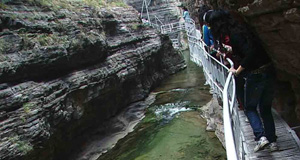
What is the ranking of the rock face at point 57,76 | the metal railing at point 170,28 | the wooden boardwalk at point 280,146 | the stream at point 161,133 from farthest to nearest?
the metal railing at point 170,28
the stream at point 161,133
the rock face at point 57,76
the wooden boardwalk at point 280,146

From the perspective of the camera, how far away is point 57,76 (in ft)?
33.9

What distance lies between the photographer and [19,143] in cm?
773

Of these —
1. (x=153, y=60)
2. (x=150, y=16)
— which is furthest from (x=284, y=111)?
(x=150, y=16)

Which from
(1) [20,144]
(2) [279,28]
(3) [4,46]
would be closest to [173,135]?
(1) [20,144]

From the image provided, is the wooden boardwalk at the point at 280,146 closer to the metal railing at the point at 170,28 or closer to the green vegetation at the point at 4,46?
the green vegetation at the point at 4,46

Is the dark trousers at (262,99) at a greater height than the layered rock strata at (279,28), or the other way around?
the layered rock strata at (279,28)

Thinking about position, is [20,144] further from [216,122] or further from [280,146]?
[280,146]

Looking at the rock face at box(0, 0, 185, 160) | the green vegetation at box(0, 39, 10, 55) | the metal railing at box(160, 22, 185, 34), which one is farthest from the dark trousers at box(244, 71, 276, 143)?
the metal railing at box(160, 22, 185, 34)

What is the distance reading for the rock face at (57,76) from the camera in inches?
321

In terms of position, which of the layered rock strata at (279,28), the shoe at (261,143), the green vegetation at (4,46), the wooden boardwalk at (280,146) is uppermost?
the green vegetation at (4,46)

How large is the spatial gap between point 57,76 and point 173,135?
199 inches

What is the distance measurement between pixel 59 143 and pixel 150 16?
97.2 feet

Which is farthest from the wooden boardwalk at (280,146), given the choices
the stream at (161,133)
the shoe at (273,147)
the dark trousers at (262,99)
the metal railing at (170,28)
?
the metal railing at (170,28)

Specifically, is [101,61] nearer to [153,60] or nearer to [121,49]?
[121,49]
